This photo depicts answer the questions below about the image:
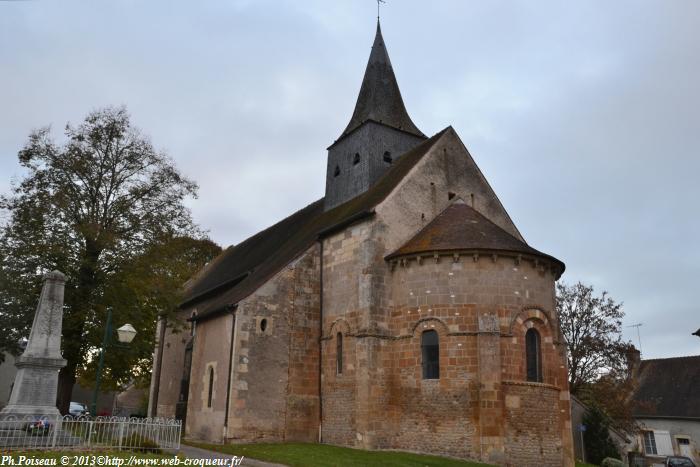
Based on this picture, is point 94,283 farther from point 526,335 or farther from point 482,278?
point 526,335

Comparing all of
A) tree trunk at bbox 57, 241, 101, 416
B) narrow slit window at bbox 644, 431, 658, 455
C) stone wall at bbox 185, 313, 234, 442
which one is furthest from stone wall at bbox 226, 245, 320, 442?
narrow slit window at bbox 644, 431, 658, 455

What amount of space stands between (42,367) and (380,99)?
17.4 metres

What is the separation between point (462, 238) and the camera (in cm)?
1820

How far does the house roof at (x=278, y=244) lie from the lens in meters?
20.8

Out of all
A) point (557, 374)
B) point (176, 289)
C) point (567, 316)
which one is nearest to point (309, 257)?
point (176, 289)

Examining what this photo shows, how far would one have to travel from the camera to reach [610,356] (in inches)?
1155

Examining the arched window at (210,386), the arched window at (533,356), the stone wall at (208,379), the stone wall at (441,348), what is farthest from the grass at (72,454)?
the arched window at (533,356)

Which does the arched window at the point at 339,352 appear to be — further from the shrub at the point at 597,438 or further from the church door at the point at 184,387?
the shrub at the point at 597,438

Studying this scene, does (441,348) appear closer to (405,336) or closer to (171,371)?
(405,336)

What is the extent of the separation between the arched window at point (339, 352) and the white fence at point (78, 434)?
702 cm

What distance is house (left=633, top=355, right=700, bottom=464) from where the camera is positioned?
1315 inches

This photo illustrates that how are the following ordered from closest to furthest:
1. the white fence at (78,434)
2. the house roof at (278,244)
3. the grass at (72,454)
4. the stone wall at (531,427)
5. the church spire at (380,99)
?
the grass at (72,454), the white fence at (78,434), the stone wall at (531,427), the house roof at (278,244), the church spire at (380,99)

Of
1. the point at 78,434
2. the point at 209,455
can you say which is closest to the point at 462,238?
the point at 209,455

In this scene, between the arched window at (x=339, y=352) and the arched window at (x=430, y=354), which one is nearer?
the arched window at (x=430, y=354)
